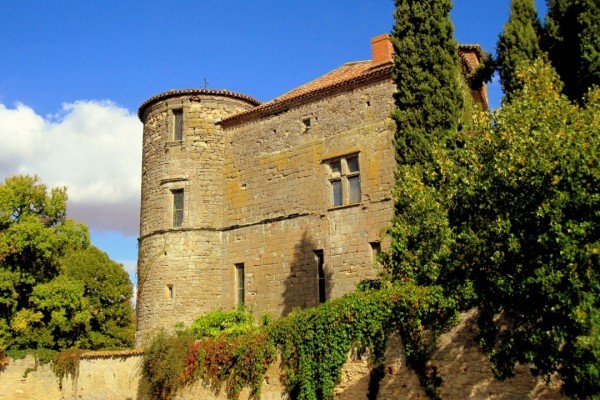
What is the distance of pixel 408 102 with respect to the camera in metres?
16.1

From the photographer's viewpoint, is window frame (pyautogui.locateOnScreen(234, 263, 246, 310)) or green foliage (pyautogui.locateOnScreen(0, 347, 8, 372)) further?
green foliage (pyautogui.locateOnScreen(0, 347, 8, 372))

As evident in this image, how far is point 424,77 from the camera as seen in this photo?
1614 cm

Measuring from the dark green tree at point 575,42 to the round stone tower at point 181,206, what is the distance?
1163 cm

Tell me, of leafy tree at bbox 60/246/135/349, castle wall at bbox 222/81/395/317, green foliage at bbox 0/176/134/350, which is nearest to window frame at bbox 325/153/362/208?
castle wall at bbox 222/81/395/317

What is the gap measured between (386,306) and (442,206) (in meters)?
2.53

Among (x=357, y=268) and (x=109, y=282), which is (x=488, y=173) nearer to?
(x=357, y=268)

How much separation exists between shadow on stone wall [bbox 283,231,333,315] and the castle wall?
0.03 metres

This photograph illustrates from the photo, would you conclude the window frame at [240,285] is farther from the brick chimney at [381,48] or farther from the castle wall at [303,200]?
the brick chimney at [381,48]

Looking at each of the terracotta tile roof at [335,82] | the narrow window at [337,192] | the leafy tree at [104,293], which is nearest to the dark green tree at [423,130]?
the terracotta tile roof at [335,82]

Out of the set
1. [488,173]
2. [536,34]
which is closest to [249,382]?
[488,173]

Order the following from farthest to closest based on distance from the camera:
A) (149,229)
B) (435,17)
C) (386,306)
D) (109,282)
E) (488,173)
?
(109,282)
(149,229)
(435,17)
(386,306)
(488,173)

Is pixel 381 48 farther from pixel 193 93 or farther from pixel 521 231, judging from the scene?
pixel 521 231

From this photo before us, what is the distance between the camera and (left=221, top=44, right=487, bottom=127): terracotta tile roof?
20.7 meters

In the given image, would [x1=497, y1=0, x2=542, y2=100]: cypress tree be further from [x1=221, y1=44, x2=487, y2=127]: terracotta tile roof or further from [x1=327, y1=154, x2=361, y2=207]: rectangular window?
[x1=327, y1=154, x2=361, y2=207]: rectangular window
